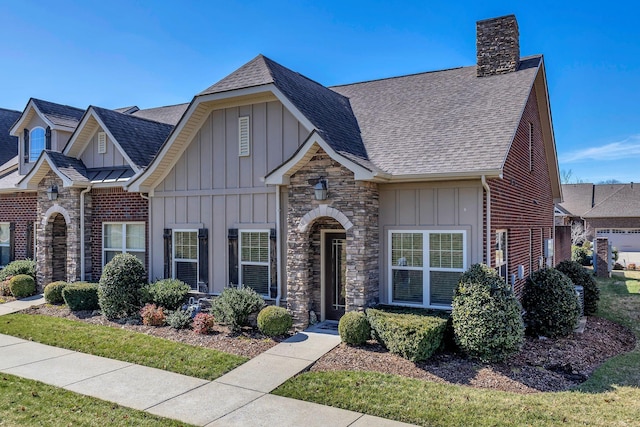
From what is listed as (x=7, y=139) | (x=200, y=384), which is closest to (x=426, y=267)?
(x=200, y=384)

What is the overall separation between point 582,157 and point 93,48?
61.9 metres

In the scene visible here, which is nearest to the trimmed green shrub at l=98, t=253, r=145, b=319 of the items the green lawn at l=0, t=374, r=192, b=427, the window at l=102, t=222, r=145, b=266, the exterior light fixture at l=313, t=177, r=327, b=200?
the window at l=102, t=222, r=145, b=266

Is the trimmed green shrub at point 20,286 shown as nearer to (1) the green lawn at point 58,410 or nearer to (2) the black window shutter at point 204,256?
(2) the black window shutter at point 204,256

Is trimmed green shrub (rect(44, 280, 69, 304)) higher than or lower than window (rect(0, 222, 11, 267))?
lower

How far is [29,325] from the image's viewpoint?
1112cm

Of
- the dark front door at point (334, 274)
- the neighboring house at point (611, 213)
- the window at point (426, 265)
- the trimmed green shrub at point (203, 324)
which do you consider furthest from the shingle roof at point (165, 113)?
the neighboring house at point (611, 213)

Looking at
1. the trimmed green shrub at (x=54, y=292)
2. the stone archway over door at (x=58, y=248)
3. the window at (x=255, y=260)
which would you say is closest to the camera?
the window at (x=255, y=260)

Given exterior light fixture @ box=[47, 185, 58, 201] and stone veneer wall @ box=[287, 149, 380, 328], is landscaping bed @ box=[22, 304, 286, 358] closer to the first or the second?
stone veneer wall @ box=[287, 149, 380, 328]

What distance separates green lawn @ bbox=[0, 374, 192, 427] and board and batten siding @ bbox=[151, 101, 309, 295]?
5381 millimetres

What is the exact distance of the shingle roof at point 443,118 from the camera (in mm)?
9805

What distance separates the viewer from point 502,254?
10.9 metres

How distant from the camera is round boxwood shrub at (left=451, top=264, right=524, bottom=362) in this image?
8.05 metres

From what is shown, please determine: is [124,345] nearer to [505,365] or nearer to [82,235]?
[82,235]

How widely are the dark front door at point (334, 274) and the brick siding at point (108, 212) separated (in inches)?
228
